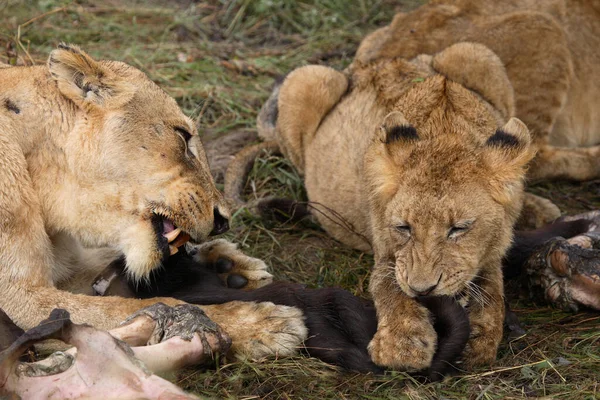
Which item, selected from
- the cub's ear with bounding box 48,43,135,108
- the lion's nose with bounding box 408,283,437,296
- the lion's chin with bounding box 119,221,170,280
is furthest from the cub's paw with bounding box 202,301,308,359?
the cub's ear with bounding box 48,43,135,108

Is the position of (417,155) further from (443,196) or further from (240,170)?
(240,170)

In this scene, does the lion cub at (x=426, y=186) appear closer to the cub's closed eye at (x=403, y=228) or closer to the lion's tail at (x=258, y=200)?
the cub's closed eye at (x=403, y=228)

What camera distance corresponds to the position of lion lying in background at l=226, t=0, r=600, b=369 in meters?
4.14

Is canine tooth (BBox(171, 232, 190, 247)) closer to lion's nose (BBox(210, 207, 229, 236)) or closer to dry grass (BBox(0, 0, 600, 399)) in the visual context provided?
lion's nose (BBox(210, 207, 229, 236))

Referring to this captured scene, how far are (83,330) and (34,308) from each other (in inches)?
23.2

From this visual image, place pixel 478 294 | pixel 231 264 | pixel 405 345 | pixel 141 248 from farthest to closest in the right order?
1. pixel 231 264
2. pixel 478 294
3. pixel 141 248
4. pixel 405 345

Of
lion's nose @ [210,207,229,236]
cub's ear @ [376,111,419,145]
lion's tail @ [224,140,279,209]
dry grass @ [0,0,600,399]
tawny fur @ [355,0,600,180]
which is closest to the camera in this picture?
dry grass @ [0,0,600,399]

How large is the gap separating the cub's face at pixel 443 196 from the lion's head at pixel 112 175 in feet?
3.20

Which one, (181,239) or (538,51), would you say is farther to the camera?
(538,51)

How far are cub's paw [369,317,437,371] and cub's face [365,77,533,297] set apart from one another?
165 mm

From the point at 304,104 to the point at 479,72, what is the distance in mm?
1237

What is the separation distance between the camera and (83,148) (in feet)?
13.4

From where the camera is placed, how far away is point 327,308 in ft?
13.7

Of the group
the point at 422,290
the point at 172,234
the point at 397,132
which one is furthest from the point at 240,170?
the point at 422,290
